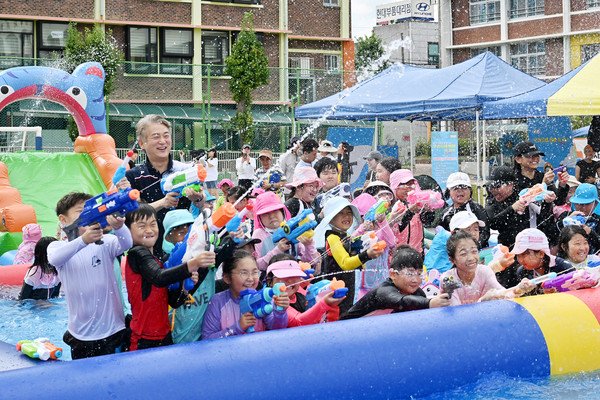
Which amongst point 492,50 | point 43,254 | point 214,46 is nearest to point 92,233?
point 43,254

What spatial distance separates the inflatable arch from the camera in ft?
37.8

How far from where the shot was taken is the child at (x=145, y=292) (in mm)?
3701

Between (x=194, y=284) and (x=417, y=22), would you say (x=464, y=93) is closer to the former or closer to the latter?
(x=194, y=284)

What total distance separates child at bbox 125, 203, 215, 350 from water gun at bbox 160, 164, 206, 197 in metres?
0.26

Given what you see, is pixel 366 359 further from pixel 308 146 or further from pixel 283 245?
pixel 308 146

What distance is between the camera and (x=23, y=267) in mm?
7766

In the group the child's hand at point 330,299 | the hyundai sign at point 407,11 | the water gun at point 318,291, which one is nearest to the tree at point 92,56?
the water gun at point 318,291

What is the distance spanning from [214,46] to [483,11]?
54.4ft

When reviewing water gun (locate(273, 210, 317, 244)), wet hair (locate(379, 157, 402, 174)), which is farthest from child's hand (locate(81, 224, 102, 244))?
wet hair (locate(379, 157, 402, 174))

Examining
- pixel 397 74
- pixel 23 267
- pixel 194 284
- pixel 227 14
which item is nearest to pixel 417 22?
pixel 227 14

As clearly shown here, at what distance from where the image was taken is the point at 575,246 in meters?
5.30

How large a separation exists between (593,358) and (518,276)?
87cm

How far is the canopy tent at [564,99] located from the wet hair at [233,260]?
6324 mm

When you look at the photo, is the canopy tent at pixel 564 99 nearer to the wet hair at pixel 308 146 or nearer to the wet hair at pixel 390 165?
the wet hair at pixel 390 165
